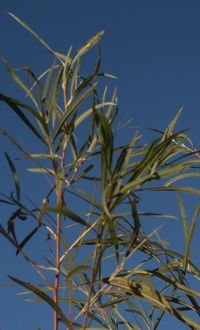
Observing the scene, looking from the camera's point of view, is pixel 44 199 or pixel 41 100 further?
pixel 41 100

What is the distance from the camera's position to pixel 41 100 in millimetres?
1309

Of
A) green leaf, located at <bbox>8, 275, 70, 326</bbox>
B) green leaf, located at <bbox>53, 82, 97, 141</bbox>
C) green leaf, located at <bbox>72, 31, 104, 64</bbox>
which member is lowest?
green leaf, located at <bbox>8, 275, 70, 326</bbox>

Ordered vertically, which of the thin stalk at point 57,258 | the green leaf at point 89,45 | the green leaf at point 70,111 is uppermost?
the green leaf at point 89,45

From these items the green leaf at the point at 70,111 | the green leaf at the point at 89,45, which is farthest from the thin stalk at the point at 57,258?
the green leaf at the point at 89,45

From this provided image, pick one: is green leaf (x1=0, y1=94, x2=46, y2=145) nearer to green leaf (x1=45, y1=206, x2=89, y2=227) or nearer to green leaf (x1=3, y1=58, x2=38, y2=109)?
green leaf (x1=3, y1=58, x2=38, y2=109)

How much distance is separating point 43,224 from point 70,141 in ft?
0.61

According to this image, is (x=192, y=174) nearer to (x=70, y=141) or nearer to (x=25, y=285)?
(x=70, y=141)

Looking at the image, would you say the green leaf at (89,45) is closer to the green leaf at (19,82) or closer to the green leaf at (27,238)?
the green leaf at (19,82)

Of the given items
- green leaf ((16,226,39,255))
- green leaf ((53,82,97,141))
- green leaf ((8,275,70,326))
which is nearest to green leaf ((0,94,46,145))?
green leaf ((53,82,97,141))

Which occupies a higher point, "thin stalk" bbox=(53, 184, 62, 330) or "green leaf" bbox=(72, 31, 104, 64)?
"green leaf" bbox=(72, 31, 104, 64)

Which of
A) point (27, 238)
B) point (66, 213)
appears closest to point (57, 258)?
point (27, 238)

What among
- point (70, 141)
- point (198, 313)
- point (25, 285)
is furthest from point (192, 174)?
point (25, 285)

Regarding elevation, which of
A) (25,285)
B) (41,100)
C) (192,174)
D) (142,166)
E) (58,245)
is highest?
(192,174)

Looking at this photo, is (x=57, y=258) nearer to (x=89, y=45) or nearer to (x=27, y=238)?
(x=27, y=238)
